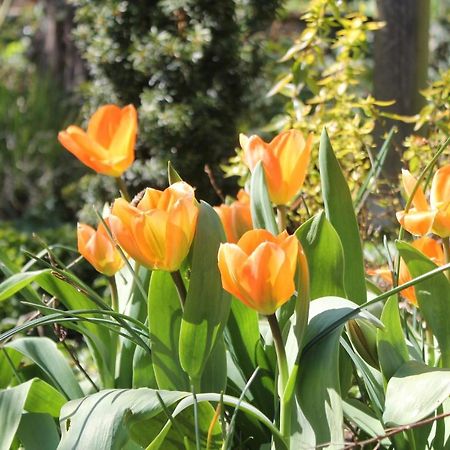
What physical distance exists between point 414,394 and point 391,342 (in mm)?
133

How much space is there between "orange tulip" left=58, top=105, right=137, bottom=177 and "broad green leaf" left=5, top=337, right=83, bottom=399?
0.37 metres

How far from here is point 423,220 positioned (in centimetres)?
153

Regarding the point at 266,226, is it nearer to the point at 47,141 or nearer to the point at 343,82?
the point at 343,82

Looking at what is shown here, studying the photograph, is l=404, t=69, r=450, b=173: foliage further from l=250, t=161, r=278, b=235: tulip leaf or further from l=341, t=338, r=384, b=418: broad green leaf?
l=341, t=338, r=384, b=418: broad green leaf

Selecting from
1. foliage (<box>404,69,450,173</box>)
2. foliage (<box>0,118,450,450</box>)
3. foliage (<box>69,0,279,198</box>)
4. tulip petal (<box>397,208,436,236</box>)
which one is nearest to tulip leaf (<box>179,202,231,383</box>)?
foliage (<box>0,118,450,450</box>)

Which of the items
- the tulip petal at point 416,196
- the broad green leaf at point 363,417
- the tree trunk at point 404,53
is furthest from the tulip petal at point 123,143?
the tree trunk at point 404,53

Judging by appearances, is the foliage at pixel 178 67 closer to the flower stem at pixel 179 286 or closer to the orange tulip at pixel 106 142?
the orange tulip at pixel 106 142

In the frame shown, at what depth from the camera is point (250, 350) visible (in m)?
1.70

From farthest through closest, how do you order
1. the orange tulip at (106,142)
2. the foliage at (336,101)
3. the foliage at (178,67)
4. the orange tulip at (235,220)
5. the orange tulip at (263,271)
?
the foliage at (178,67) → the foliage at (336,101) → the orange tulip at (106,142) → the orange tulip at (235,220) → the orange tulip at (263,271)

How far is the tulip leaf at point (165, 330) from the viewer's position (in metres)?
1.58

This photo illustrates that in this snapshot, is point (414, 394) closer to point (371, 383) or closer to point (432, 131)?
point (371, 383)

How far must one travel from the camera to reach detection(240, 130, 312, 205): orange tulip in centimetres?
163

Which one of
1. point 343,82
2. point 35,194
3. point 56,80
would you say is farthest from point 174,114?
point 56,80

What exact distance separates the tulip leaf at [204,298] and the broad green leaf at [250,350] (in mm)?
174
